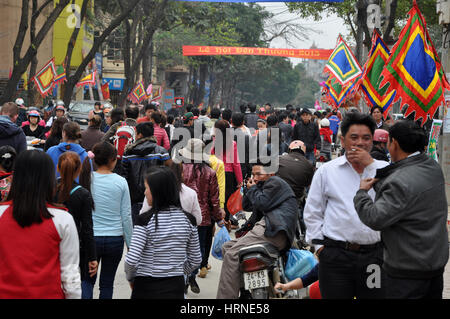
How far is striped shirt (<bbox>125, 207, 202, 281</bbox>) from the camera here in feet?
15.5

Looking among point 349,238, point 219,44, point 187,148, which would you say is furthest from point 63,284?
point 219,44

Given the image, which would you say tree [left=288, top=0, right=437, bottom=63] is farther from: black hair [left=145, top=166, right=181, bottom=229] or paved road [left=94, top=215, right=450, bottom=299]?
black hair [left=145, top=166, right=181, bottom=229]

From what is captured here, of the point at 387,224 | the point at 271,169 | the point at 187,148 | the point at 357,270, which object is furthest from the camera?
the point at 187,148

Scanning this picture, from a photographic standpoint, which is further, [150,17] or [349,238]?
[150,17]

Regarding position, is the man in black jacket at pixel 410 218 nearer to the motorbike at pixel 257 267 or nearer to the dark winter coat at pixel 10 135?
the motorbike at pixel 257 267

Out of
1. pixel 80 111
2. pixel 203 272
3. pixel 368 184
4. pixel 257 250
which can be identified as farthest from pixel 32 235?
pixel 80 111

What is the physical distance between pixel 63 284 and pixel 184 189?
2.28 m

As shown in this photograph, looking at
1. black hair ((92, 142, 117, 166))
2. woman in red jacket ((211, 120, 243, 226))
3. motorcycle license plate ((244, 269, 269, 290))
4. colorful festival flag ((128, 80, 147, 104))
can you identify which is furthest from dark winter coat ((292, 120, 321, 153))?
colorful festival flag ((128, 80, 147, 104))

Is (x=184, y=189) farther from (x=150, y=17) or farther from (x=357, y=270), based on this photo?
(x=150, y=17)

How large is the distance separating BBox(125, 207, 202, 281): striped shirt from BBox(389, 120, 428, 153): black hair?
1613 mm

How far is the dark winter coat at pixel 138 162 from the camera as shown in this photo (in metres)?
7.76

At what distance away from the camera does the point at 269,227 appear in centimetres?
606

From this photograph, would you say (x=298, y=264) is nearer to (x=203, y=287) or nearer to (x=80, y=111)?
(x=203, y=287)

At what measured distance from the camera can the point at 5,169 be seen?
5.91m
